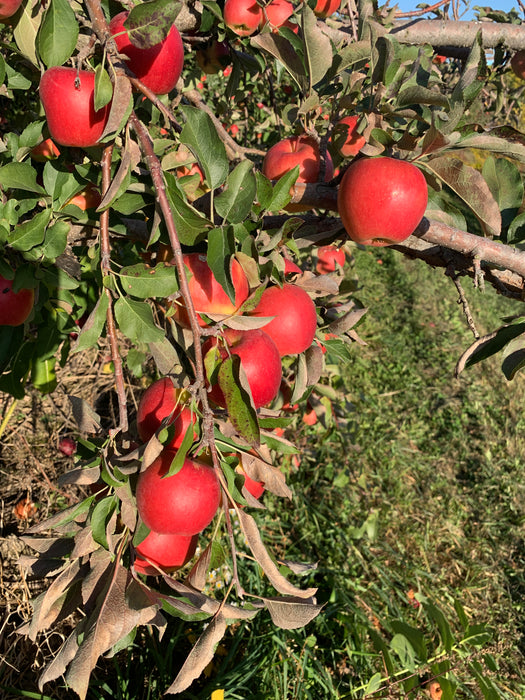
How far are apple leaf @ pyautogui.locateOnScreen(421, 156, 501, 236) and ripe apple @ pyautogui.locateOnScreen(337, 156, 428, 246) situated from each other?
1.5 inches

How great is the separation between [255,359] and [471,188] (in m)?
0.40

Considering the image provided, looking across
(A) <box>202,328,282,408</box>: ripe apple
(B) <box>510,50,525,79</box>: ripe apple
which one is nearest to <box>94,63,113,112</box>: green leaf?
(A) <box>202,328,282,408</box>: ripe apple

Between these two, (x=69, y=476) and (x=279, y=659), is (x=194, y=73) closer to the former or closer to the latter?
(x=69, y=476)

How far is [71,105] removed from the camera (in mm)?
672

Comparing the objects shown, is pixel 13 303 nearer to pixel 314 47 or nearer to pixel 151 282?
→ pixel 151 282

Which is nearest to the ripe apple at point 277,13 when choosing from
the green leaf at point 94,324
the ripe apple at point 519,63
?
the green leaf at point 94,324

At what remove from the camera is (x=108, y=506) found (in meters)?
0.69

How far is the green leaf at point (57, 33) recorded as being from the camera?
2.13ft

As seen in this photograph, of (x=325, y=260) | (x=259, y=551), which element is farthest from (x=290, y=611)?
(x=325, y=260)

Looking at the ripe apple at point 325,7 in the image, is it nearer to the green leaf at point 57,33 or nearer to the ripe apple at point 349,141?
the ripe apple at point 349,141

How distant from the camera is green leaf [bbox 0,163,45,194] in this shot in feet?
2.58

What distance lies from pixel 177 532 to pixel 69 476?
154 millimetres

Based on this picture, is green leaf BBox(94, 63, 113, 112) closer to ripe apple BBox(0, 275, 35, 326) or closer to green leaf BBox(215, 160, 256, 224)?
green leaf BBox(215, 160, 256, 224)

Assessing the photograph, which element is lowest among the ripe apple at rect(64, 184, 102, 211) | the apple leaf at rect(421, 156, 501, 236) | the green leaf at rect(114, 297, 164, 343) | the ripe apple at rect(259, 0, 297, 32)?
the green leaf at rect(114, 297, 164, 343)
